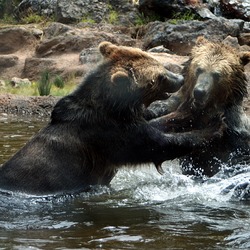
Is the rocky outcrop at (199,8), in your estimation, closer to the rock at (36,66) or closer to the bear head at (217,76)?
the rock at (36,66)

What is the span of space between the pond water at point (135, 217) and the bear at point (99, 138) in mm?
213

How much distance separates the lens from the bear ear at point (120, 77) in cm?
672

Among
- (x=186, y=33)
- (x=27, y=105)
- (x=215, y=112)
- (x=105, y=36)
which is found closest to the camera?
(x=215, y=112)

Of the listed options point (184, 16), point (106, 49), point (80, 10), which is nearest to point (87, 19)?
point (80, 10)

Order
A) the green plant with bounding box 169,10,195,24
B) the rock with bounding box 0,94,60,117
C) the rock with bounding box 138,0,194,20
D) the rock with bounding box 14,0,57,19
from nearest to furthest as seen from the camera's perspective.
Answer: the rock with bounding box 0,94,60,117
the green plant with bounding box 169,10,195,24
the rock with bounding box 138,0,194,20
the rock with bounding box 14,0,57,19

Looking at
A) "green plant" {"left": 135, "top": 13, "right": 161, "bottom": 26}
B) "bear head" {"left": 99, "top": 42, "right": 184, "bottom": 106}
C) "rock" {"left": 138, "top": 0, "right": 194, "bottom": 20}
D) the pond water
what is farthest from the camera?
"green plant" {"left": 135, "top": 13, "right": 161, "bottom": 26}

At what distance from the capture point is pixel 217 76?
7613 millimetres

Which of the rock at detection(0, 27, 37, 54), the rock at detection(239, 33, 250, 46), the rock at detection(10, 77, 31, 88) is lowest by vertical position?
the rock at detection(10, 77, 31, 88)

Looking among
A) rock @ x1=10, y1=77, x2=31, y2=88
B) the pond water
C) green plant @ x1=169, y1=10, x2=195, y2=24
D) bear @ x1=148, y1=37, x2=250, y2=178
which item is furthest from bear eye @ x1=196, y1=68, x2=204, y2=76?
green plant @ x1=169, y1=10, x2=195, y2=24

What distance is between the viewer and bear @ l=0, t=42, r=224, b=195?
267 inches

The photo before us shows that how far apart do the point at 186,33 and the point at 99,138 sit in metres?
15.0

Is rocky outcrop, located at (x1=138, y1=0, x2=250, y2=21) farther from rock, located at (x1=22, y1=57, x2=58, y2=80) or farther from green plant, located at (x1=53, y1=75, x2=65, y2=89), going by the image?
green plant, located at (x1=53, y1=75, x2=65, y2=89)

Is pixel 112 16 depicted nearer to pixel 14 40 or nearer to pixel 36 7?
pixel 36 7

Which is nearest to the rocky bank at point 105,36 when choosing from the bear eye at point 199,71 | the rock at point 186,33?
the rock at point 186,33
